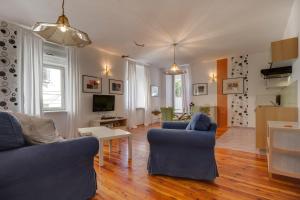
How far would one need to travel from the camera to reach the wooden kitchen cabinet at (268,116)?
113 inches

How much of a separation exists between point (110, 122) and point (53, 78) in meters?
2.04

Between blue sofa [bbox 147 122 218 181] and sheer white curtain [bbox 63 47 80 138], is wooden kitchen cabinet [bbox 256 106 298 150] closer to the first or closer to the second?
blue sofa [bbox 147 122 218 181]

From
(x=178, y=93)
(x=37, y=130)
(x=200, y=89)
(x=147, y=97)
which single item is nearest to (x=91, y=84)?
(x=147, y=97)

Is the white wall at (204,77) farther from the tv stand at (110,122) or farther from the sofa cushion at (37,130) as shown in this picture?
the sofa cushion at (37,130)

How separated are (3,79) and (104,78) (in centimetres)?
265

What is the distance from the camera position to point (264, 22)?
11.8ft

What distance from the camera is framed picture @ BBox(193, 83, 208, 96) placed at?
7.21 meters

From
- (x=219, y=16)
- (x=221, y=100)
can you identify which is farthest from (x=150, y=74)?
(x=219, y=16)

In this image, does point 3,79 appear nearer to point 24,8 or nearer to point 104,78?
point 24,8

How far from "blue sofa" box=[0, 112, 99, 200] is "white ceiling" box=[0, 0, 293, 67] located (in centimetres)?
239

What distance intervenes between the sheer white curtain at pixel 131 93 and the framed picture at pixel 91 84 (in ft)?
4.24

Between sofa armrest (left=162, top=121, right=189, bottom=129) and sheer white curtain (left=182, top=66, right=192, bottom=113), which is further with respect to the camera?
sheer white curtain (left=182, top=66, right=192, bottom=113)

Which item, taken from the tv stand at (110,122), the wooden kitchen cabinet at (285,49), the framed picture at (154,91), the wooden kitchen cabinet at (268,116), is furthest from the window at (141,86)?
the wooden kitchen cabinet at (285,49)

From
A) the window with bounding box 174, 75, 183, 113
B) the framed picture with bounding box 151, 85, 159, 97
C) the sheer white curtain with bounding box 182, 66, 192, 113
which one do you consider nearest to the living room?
the sheer white curtain with bounding box 182, 66, 192, 113
